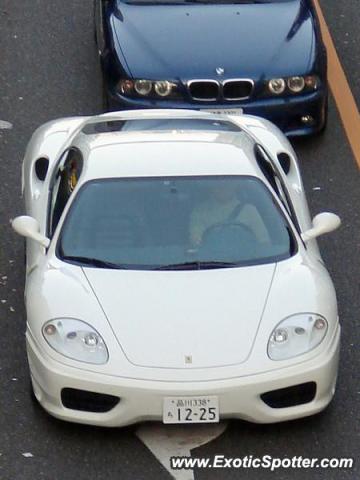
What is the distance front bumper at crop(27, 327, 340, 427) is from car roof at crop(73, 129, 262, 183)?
4.72 feet

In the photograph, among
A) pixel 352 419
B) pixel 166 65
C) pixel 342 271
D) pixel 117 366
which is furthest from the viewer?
pixel 166 65

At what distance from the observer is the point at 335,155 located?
1284 centimetres

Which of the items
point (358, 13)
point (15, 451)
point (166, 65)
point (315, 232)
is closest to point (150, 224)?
point (315, 232)

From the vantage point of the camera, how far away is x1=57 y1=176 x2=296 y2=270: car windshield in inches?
351

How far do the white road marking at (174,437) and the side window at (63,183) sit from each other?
144cm

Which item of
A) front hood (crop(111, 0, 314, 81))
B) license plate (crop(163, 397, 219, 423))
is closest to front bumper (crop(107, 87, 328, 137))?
front hood (crop(111, 0, 314, 81))

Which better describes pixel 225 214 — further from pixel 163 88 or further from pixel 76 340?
pixel 163 88

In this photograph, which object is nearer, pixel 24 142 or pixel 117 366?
pixel 117 366

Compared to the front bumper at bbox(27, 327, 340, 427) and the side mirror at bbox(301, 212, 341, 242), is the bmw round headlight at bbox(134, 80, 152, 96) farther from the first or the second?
the front bumper at bbox(27, 327, 340, 427)

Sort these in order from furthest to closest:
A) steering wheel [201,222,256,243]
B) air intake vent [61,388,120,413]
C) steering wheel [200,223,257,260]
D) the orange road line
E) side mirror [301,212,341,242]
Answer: the orange road line
side mirror [301,212,341,242]
steering wheel [201,222,256,243]
steering wheel [200,223,257,260]
air intake vent [61,388,120,413]

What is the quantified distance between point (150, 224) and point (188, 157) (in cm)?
64

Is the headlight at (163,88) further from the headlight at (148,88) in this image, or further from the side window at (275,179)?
the side window at (275,179)

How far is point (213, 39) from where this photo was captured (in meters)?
12.5

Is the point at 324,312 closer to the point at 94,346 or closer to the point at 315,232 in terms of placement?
the point at 315,232
